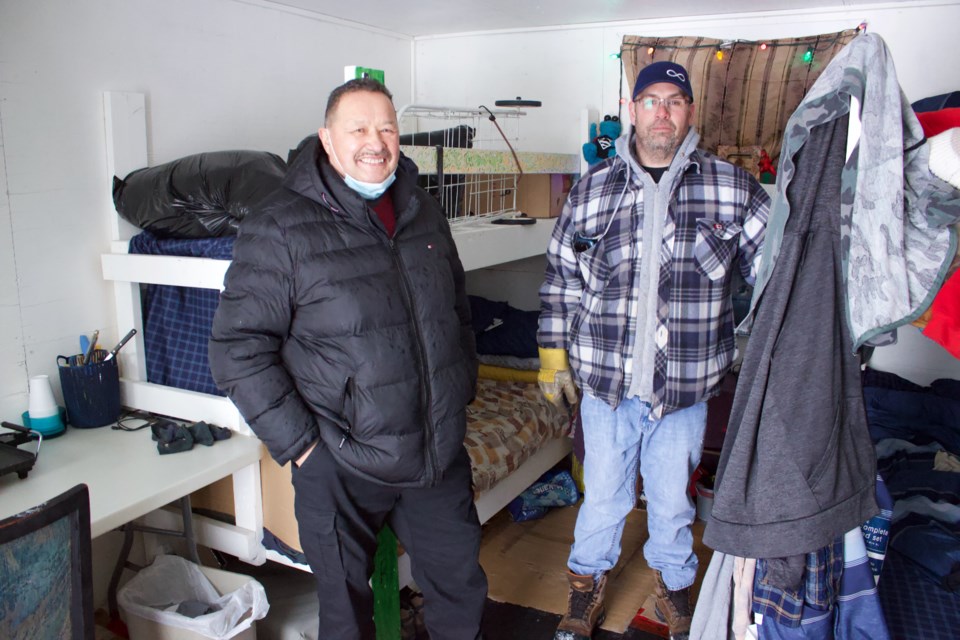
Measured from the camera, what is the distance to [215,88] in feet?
8.30

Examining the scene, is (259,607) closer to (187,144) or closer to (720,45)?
(187,144)

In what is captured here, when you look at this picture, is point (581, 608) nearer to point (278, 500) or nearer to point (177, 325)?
point (278, 500)

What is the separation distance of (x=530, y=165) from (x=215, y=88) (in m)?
1.12

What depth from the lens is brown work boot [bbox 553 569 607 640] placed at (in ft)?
6.96

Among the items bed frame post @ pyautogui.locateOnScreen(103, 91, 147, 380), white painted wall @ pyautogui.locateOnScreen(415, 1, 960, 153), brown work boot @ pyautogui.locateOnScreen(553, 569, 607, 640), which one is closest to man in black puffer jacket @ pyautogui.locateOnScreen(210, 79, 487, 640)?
brown work boot @ pyautogui.locateOnScreen(553, 569, 607, 640)

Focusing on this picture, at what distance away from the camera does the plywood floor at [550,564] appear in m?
2.38

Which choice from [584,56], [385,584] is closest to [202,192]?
[385,584]

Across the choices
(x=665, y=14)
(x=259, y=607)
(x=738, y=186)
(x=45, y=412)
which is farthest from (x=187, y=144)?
(x=665, y=14)

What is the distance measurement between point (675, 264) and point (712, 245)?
0.10 metres

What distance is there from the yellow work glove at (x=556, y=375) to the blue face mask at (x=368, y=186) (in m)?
0.69

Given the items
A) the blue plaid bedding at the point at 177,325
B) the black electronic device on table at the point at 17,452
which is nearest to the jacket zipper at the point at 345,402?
the blue plaid bedding at the point at 177,325

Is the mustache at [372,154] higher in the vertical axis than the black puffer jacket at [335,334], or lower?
higher

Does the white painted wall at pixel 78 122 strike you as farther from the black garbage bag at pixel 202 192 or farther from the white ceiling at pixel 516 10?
the white ceiling at pixel 516 10

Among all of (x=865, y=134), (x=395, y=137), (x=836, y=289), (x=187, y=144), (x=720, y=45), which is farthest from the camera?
(x=720, y=45)
